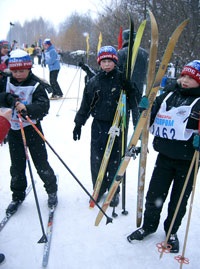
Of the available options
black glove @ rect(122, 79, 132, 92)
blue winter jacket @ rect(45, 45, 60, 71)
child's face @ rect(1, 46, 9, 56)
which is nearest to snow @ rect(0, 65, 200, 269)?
black glove @ rect(122, 79, 132, 92)

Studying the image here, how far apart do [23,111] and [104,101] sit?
2.94ft

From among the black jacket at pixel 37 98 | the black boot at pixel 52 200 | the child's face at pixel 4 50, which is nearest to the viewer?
the black jacket at pixel 37 98

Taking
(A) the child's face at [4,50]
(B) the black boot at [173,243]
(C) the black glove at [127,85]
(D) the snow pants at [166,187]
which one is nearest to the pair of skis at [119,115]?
(C) the black glove at [127,85]

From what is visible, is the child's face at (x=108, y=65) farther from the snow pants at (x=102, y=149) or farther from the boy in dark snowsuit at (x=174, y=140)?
the boy in dark snowsuit at (x=174, y=140)

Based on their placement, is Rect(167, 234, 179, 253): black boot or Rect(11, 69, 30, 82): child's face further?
Rect(11, 69, 30, 82): child's face

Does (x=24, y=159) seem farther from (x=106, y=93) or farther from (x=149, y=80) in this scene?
(x=149, y=80)

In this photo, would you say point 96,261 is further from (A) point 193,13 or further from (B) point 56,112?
(A) point 193,13

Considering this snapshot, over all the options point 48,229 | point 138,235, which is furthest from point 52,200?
point 138,235

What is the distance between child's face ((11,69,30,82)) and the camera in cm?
262

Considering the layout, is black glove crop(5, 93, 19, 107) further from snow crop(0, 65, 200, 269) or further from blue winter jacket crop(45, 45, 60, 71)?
blue winter jacket crop(45, 45, 60, 71)

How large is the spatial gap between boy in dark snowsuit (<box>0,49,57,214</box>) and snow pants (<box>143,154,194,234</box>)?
120cm

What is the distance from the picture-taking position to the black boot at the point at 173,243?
247 cm

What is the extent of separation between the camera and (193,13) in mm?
8812

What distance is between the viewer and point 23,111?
7.93ft
